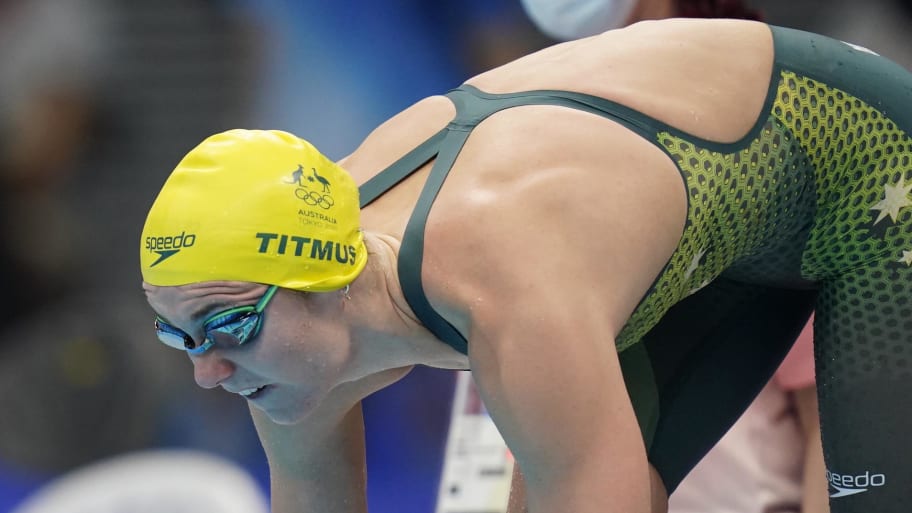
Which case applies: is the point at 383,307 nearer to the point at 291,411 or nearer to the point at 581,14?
the point at 291,411

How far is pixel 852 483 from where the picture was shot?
4.61 ft

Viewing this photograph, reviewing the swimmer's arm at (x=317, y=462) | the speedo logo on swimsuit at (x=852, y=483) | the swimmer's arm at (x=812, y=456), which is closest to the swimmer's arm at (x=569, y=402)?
the speedo logo on swimsuit at (x=852, y=483)

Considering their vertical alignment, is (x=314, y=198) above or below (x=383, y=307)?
above

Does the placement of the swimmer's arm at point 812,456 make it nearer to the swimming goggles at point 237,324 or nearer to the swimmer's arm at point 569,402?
the swimmer's arm at point 569,402


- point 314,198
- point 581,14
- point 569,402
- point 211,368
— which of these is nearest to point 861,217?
point 569,402

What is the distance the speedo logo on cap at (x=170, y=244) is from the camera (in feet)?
4.11

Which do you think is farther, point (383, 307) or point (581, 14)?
point (581, 14)

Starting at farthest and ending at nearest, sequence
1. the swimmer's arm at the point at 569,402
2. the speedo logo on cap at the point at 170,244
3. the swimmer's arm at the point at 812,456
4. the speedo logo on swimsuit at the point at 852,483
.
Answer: the swimmer's arm at the point at 812,456 < the speedo logo on swimsuit at the point at 852,483 < the speedo logo on cap at the point at 170,244 < the swimmer's arm at the point at 569,402

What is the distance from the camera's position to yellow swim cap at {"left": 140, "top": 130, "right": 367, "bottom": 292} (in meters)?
1.25

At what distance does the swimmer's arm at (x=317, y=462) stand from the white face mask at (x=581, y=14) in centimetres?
109

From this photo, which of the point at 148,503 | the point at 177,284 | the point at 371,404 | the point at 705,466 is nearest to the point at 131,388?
the point at 148,503

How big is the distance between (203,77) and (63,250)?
626mm

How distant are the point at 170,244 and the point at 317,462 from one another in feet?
1.70

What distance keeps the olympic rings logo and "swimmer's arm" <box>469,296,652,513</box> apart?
27 cm
